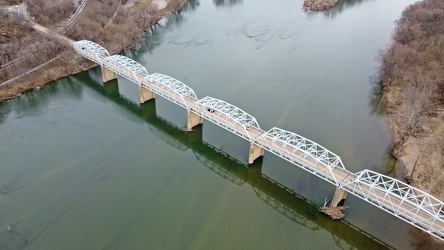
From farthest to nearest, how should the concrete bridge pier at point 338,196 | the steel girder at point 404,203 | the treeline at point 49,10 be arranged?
the treeline at point 49,10
the concrete bridge pier at point 338,196
the steel girder at point 404,203

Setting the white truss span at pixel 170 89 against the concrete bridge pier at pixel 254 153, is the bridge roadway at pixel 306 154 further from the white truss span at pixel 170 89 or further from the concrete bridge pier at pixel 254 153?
the concrete bridge pier at pixel 254 153

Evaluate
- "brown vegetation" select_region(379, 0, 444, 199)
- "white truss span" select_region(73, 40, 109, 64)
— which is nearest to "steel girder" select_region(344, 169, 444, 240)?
"brown vegetation" select_region(379, 0, 444, 199)

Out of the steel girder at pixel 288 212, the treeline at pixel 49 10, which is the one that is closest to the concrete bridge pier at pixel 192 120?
the steel girder at pixel 288 212

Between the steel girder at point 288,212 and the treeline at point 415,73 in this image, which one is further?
the treeline at point 415,73

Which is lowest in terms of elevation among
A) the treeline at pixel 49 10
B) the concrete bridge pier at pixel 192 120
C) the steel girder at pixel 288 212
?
the steel girder at pixel 288 212

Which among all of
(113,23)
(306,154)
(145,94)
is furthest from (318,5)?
(306,154)

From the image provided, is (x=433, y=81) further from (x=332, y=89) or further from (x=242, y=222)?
(x=242, y=222)

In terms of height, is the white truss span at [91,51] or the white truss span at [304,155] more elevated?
the white truss span at [91,51]
